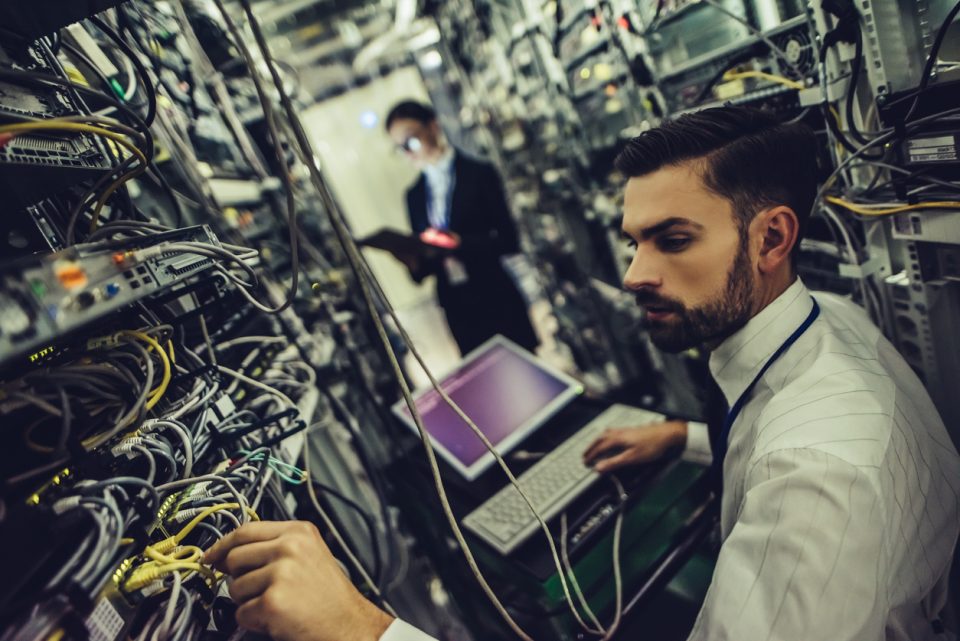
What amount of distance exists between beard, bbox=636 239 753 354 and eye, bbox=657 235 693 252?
112 millimetres

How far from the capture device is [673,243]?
1157mm

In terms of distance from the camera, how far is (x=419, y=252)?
9.05 feet

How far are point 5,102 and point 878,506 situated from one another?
153 cm

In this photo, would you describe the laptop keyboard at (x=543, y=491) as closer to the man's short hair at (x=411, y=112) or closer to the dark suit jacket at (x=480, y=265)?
the dark suit jacket at (x=480, y=265)

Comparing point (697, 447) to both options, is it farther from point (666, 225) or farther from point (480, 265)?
point (480, 265)

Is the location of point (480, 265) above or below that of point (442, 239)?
below

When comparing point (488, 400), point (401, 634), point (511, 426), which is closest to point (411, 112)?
point (488, 400)

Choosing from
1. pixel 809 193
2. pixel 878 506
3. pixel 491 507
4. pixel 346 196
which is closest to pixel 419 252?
pixel 491 507

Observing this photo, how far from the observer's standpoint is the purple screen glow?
150cm

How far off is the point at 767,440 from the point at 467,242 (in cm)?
Result: 209

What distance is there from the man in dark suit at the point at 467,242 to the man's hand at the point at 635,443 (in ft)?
5.52

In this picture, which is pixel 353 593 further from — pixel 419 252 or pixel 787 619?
pixel 419 252

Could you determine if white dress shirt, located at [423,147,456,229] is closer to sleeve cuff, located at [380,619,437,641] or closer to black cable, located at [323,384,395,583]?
black cable, located at [323,384,395,583]

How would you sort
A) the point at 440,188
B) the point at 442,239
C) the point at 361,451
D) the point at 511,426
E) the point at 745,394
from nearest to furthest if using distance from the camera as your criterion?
the point at 745,394 → the point at 511,426 → the point at 361,451 → the point at 442,239 → the point at 440,188
